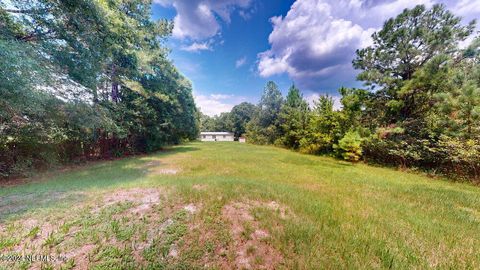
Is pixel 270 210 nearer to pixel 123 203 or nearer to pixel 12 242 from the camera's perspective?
pixel 123 203

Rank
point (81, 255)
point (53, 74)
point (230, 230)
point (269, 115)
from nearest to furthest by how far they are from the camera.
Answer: point (81, 255) → point (230, 230) → point (53, 74) → point (269, 115)

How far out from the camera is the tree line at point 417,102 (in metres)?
7.51

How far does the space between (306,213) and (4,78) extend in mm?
9122

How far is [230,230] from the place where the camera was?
9.61 feet

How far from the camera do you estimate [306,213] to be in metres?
3.61

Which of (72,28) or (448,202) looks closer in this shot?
(448,202)

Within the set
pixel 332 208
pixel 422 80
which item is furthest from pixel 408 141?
pixel 332 208

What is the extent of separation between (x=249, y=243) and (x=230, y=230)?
0.44 m

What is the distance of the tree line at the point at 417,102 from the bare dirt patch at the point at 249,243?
1032cm

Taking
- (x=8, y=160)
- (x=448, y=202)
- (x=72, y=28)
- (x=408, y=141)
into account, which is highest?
(x=72, y=28)

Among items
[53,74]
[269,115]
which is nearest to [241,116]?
[269,115]

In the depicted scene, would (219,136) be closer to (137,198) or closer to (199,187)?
(199,187)

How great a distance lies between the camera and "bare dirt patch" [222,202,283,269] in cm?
229

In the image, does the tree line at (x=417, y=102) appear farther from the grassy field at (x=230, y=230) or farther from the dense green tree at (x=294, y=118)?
the dense green tree at (x=294, y=118)
